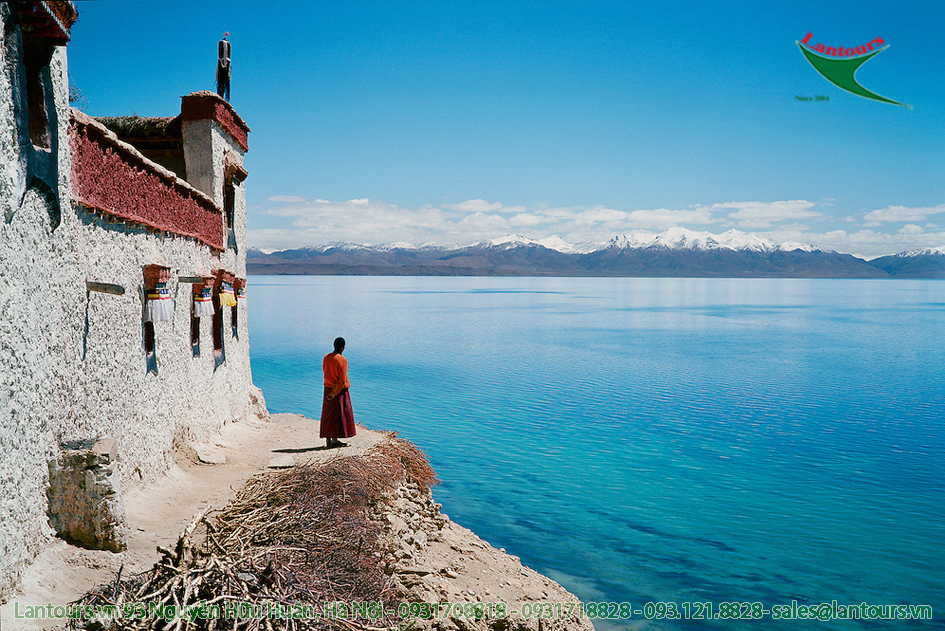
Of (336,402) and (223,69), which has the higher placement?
(223,69)

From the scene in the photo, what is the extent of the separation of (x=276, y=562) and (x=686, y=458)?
44.1ft

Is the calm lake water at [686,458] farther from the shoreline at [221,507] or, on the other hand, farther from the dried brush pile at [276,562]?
the dried brush pile at [276,562]

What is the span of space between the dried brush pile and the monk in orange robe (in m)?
0.85

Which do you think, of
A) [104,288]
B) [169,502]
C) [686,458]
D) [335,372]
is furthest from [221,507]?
[686,458]

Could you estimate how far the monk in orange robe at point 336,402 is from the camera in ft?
33.6

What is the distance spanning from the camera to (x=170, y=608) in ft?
15.2

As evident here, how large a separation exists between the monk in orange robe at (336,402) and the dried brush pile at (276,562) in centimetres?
85

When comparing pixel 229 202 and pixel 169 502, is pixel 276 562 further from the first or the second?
pixel 229 202

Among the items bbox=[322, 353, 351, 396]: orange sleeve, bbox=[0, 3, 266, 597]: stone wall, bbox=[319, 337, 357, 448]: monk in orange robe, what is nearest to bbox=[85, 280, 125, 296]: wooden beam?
bbox=[0, 3, 266, 597]: stone wall

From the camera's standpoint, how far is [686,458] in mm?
16547

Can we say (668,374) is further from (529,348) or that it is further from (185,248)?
(185,248)

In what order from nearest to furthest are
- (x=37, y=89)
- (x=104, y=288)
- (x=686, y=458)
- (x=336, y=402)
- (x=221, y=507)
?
(x=37, y=89), (x=104, y=288), (x=221, y=507), (x=336, y=402), (x=686, y=458)

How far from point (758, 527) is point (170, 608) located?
1128 cm

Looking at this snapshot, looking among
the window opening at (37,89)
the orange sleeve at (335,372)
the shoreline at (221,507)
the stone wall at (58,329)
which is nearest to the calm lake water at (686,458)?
the shoreline at (221,507)
